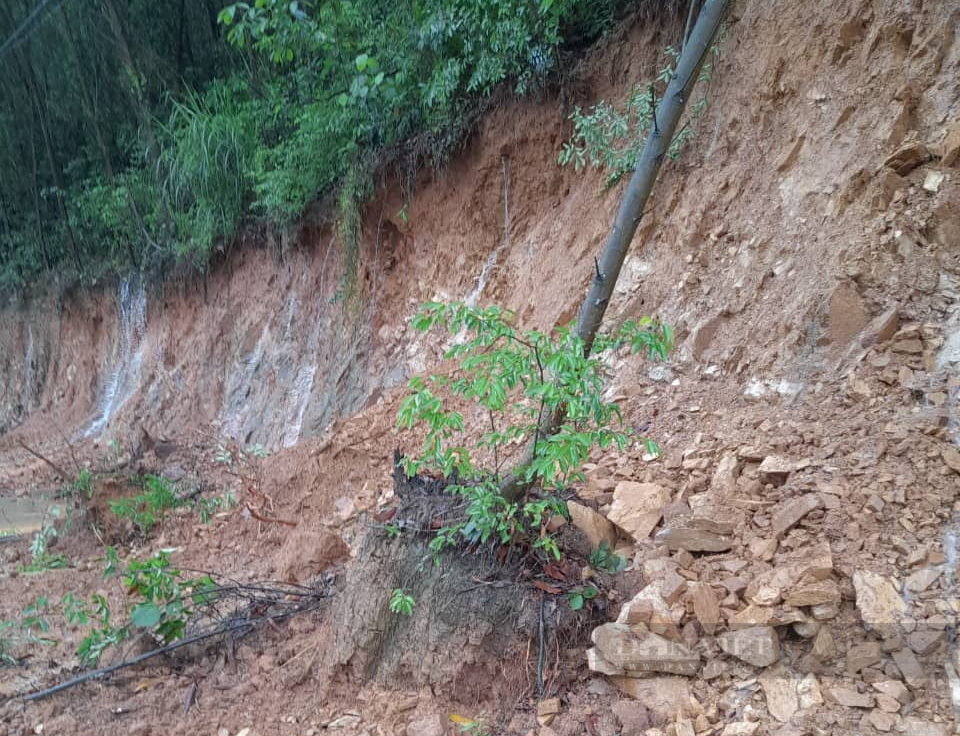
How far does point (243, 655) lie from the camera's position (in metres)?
3.40

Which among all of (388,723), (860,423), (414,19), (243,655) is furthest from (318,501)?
(414,19)

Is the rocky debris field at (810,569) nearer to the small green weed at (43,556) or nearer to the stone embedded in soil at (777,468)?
the stone embedded in soil at (777,468)

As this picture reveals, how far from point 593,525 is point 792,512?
86cm

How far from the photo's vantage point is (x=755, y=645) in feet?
7.80

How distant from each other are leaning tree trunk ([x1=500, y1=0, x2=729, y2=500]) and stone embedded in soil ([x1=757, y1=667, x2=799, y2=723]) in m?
1.14

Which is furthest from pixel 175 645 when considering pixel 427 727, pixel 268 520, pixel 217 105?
pixel 217 105

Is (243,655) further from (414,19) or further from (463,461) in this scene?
(414,19)

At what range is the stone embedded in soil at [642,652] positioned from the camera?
8.05ft

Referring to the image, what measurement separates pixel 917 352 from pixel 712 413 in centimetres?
98

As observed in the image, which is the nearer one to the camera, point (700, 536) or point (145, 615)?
point (700, 536)

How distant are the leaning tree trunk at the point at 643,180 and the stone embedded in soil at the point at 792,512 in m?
0.95

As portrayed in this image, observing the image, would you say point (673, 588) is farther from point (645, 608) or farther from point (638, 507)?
point (638, 507)

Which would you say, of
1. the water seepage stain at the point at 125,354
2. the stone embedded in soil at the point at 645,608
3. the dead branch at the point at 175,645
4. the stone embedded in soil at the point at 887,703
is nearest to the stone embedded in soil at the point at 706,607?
the stone embedded in soil at the point at 645,608

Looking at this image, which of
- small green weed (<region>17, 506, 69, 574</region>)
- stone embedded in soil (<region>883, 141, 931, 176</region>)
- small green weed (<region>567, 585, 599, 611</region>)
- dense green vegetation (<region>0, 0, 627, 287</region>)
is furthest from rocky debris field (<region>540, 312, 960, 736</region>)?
small green weed (<region>17, 506, 69, 574</region>)
